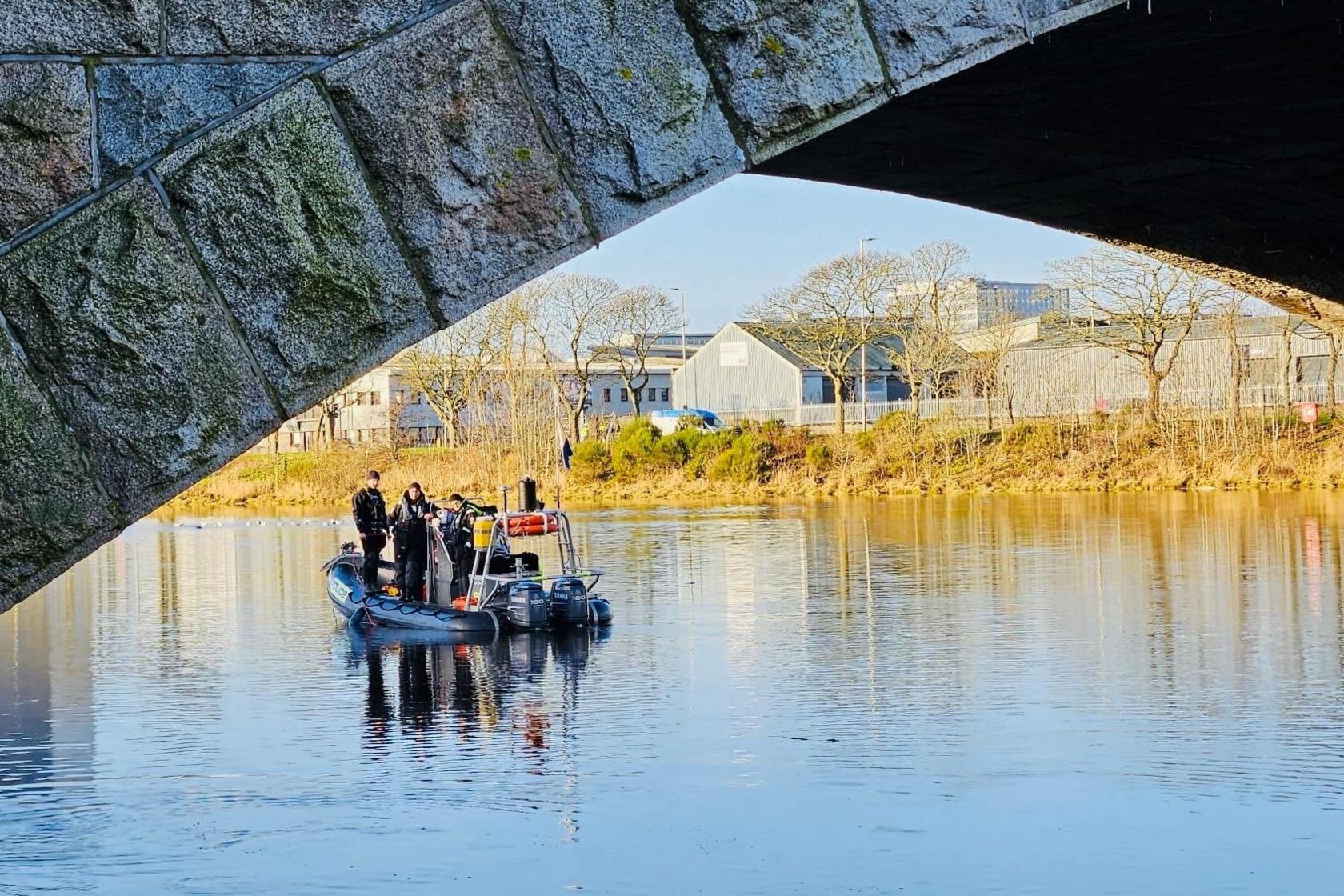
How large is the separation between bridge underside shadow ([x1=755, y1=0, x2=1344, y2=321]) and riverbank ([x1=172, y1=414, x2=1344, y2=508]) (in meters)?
39.2

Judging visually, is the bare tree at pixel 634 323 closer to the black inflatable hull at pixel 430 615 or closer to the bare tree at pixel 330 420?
the bare tree at pixel 330 420

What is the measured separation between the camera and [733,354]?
79.4m

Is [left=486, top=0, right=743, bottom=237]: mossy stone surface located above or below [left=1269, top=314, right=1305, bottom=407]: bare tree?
below

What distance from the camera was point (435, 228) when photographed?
309cm

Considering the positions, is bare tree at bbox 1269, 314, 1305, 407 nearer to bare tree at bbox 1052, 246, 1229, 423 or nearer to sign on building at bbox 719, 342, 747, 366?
bare tree at bbox 1052, 246, 1229, 423

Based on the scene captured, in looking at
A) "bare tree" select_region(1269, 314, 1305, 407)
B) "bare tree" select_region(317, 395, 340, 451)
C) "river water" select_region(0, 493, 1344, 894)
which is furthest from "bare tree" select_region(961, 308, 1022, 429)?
"river water" select_region(0, 493, 1344, 894)

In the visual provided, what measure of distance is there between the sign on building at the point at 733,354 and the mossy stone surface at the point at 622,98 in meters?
75.2

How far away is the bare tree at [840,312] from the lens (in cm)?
5866

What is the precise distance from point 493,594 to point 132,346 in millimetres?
17845

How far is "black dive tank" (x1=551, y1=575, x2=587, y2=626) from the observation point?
797 inches

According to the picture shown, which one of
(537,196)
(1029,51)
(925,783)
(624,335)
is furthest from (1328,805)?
(624,335)

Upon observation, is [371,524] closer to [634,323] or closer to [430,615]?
[430,615]

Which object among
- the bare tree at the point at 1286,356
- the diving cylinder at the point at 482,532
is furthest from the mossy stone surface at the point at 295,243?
the bare tree at the point at 1286,356

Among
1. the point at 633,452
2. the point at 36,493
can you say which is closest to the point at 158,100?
the point at 36,493
